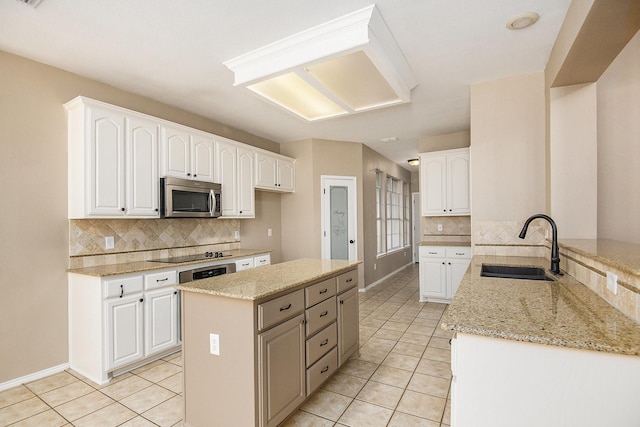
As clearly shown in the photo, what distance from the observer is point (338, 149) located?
558 cm

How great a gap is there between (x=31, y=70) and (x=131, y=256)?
72.0 inches

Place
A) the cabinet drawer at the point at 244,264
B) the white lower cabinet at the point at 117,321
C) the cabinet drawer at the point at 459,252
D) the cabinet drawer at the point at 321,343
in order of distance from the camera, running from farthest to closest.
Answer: the cabinet drawer at the point at 459,252
the cabinet drawer at the point at 244,264
the white lower cabinet at the point at 117,321
the cabinet drawer at the point at 321,343

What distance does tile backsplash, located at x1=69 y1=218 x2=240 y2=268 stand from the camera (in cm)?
295

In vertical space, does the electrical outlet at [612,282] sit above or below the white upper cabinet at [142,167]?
below

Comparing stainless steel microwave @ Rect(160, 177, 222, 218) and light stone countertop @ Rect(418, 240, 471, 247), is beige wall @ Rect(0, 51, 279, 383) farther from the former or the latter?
light stone countertop @ Rect(418, 240, 471, 247)

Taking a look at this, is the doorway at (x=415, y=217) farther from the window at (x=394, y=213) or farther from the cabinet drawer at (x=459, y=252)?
the cabinet drawer at (x=459, y=252)

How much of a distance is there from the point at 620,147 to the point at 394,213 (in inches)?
208

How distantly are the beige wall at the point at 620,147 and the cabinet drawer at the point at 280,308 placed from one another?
2361 mm

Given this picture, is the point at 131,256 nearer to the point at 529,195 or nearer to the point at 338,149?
the point at 338,149

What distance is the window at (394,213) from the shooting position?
721cm

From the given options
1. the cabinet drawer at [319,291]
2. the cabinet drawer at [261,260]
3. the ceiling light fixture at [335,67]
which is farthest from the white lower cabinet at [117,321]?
the ceiling light fixture at [335,67]

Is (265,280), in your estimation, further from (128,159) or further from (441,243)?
(441,243)

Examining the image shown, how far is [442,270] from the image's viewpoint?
4816 mm

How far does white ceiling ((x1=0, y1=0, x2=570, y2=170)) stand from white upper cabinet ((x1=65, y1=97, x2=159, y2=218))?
1.45 feet
